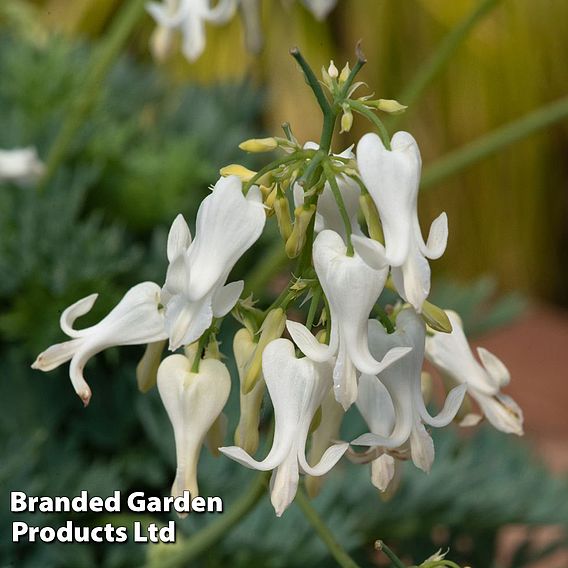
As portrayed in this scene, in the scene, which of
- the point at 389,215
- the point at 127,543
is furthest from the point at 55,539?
the point at 389,215

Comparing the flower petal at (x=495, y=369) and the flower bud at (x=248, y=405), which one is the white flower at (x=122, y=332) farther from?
the flower petal at (x=495, y=369)

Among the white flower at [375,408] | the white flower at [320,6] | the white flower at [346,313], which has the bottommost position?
the white flower at [375,408]

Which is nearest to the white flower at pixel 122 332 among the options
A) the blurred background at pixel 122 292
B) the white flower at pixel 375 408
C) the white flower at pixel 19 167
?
the white flower at pixel 375 408

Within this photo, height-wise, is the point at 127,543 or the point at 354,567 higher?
the point at 127,543

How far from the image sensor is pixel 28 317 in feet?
4.00

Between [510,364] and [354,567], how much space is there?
8.74 ft

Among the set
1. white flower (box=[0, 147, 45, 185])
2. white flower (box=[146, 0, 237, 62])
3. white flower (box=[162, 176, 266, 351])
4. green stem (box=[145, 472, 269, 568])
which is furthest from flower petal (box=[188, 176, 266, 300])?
white flower (box=[0, 147, 45, 185])

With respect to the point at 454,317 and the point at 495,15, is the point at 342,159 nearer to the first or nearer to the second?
the point at 454,317

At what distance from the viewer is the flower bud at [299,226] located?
0.48 meters

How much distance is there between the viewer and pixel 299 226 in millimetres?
478

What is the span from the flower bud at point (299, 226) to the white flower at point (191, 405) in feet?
0.25

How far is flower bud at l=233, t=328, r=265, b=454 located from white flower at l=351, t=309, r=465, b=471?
2.1 inches

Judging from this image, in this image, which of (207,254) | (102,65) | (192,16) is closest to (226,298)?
(207,254)

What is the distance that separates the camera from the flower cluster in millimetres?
465
